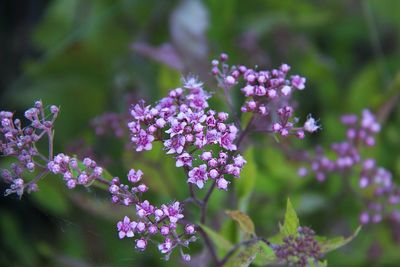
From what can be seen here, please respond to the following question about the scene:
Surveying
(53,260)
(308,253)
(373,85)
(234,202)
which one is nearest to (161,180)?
(234,202)

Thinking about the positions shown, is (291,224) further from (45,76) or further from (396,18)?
(396,18)

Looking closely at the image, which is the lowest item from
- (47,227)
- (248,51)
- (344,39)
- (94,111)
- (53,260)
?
(53,260)

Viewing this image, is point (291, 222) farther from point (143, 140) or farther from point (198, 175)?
point (143, 140)

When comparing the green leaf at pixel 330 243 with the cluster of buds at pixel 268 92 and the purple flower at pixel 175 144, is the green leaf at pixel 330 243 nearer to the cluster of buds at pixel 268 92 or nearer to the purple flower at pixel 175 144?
the cluster of buds at pixel 268 92

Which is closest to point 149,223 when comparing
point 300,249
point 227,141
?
point 227,141

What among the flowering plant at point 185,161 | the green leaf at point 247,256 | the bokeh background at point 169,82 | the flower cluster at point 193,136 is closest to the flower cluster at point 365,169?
the bokeh background at point 169,82

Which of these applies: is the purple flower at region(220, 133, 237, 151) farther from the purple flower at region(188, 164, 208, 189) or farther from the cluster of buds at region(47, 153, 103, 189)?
the cluster of buds at region(47, 153, 103, 189)

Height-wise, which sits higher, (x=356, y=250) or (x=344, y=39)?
(x=344, y=39)
